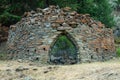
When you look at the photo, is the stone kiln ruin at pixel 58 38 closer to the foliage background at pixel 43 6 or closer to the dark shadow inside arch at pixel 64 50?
the dark shadow inside arch at pixel 64 50

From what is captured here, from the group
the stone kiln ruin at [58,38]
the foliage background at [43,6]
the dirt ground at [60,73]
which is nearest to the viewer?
the dirt ground at [60,73]

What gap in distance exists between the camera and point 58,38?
18.9m

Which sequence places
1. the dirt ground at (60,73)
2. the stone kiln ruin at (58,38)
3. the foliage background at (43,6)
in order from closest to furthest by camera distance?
the dirt ground at (60,73), the stone kiln ruin at (58,38), the foliage background at (43,6)

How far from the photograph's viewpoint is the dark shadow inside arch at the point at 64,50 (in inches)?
736

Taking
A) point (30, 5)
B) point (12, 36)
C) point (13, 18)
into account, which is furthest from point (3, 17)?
point (12, 36)

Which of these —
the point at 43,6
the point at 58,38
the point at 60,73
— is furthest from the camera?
the point at 43,6

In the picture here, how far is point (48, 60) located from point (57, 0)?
8.84 metres

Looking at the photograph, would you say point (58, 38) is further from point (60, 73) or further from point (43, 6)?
point (43, 6)

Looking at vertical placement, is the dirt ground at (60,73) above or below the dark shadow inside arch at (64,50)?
below

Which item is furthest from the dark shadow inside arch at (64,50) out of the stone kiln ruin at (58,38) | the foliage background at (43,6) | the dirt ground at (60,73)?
the foliage background at (43,6)

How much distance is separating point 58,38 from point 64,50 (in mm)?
561

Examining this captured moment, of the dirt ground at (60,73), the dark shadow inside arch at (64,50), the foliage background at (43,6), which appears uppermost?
the foliage background at (43,6)

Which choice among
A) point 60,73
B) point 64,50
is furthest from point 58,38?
point 60,73

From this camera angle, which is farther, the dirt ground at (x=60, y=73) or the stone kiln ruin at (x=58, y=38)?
the stone kiln ruin at (x=58, y=38)
